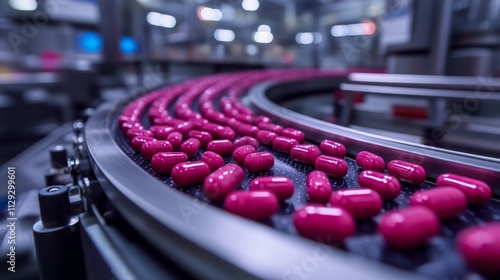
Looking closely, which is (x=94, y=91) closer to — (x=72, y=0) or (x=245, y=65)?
(x=245, y=65)

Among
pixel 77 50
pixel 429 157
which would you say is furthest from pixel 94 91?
pixel 77 50

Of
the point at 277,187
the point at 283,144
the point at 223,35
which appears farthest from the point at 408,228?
the point at 223,35

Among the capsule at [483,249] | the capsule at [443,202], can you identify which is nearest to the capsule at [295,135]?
the capsule at [443,202]

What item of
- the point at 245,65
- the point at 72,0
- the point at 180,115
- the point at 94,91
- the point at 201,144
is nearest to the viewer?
the point at 201,144

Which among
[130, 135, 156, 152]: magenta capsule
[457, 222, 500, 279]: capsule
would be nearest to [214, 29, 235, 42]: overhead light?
[130, 135, 156, 152]: magenta capsule

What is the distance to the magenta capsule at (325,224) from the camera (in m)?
0.36

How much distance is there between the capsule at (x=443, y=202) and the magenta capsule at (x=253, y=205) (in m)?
0.23

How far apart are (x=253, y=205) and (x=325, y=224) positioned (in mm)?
105

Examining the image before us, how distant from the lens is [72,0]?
4918 millimetres

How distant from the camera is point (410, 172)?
1.85 ft

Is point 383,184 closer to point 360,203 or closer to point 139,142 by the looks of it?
point 360,203

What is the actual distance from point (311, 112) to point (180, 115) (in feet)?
7.65

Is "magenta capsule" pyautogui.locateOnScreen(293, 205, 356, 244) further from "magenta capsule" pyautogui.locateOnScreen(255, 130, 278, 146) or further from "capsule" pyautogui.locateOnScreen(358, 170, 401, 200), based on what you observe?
"magenta capsule" pyautogui.locateOnScreen(255, 130, 278, 146)

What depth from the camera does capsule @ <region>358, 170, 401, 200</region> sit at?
→ 18.9 inches
